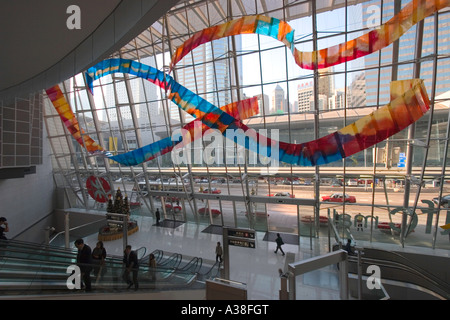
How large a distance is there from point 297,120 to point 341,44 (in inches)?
160

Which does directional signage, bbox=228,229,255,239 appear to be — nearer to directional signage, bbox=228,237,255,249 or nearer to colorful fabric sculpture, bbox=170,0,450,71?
directional signage, bbox=228,237,255,249

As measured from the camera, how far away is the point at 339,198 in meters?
11.8

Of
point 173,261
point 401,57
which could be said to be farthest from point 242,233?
point 401,57

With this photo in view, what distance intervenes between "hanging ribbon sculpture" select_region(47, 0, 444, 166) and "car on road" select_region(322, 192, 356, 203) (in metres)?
4.22

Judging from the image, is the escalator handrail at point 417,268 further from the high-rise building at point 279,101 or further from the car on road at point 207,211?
the car on road at point 207,211

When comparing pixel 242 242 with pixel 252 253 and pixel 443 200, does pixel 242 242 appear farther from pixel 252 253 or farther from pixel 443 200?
pixel 443 200

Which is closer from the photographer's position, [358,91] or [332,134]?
[332,134]

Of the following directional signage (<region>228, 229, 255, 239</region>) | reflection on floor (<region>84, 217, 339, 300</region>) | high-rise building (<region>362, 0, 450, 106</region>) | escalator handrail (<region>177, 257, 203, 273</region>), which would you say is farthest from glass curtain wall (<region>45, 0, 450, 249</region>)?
directional signage (<region>228, 229, 255, 239</region>)

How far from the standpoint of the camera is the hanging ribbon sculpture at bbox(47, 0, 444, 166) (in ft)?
23.4

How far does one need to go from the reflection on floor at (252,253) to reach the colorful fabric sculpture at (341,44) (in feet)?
25.1

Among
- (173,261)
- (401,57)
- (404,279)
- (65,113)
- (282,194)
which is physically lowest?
(404,279)

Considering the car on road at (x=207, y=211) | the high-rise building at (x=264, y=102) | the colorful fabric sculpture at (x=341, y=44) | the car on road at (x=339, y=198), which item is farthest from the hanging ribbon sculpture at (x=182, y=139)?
the car on road at (x=207, y=211)

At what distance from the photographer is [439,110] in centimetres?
920
